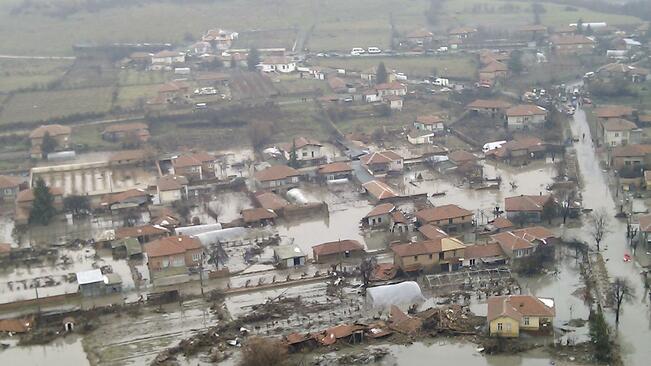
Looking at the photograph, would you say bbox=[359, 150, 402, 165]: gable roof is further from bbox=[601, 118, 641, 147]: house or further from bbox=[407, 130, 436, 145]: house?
bbox=[601, 118, 641, 147]: house

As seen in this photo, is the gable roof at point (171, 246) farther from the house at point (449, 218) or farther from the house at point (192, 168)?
the house at point (192, 168)

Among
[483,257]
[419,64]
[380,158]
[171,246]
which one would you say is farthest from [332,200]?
[419,64]

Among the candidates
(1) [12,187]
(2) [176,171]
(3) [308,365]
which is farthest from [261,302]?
(1) [12,187]

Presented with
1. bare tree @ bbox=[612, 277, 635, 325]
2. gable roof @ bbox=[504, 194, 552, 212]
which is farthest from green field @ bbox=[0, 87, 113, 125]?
bare tree @ bbox=[612, 277, 635, 325]

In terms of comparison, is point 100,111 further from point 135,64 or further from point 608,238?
point 608,238

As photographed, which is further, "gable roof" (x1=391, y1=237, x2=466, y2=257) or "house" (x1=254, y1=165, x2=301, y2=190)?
"house" (x1=254, y1=165, x2=301, y2=190)
